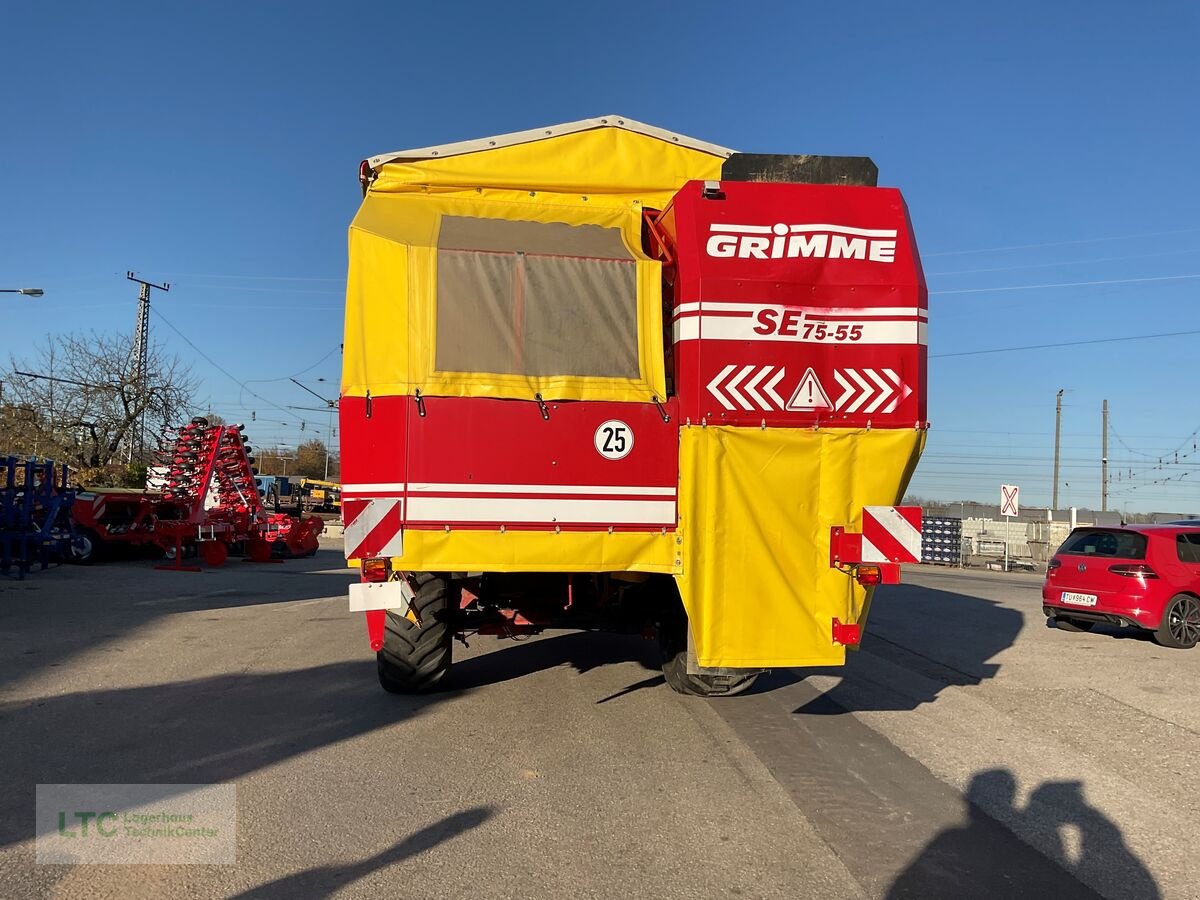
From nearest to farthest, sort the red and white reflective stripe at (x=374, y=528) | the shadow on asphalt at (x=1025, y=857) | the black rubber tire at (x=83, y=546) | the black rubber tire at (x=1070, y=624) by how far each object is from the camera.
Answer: the shadow on asphalt at (x=1025, y=857) < the red and white reflective stripe at (x=374, y=528) < the black rubber tire at (x=1070, y=624) < the black rubber tire at (x=83, y=546)

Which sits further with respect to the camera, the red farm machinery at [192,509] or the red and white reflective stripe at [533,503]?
the red farm machinery at [192,509]

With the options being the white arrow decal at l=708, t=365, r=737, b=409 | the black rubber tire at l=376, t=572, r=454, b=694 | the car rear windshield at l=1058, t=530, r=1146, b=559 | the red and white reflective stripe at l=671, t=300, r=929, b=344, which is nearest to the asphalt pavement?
the black rubber tire at l=376, t=572, r=454, b=694

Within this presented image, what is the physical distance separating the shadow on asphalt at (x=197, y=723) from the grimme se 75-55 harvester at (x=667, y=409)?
129cm

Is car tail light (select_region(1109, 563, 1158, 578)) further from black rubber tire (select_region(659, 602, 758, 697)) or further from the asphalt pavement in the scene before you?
black rubber tire (select_region(659, 602, 758, 697))

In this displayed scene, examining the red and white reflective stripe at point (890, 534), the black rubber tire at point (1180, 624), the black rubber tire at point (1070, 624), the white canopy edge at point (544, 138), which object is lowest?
the black rubber tire at point (1070, 624)

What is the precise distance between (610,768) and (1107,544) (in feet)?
30.3

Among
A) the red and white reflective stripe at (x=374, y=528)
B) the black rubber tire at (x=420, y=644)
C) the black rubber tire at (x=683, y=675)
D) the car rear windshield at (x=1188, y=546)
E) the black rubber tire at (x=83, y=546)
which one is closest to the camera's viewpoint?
the red and white reflective stripe at (x=374, y=528)

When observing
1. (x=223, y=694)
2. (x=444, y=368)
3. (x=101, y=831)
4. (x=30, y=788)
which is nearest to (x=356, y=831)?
(x=101, y=831)

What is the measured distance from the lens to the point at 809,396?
18.5 ft

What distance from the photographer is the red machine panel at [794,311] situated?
555cm

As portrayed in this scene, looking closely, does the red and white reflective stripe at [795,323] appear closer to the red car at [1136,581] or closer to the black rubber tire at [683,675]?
the black rubber tire at [683,675]

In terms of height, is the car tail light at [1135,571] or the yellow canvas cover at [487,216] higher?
the yellow canvas cover at [487,216]

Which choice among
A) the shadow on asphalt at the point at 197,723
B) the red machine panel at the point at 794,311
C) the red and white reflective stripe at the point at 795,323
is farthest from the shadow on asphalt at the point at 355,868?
the red and white reflective stripe at the point at 795,323

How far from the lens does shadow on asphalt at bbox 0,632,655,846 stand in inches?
201
